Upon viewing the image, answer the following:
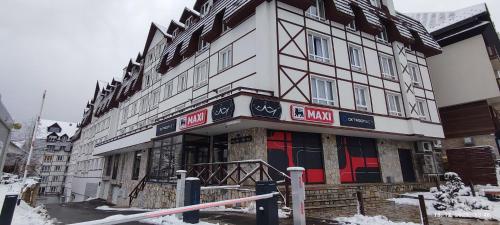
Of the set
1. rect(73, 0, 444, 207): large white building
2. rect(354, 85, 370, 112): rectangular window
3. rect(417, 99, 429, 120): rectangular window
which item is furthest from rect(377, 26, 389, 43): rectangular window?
rect(417, 99, 429, 120): rectangular window

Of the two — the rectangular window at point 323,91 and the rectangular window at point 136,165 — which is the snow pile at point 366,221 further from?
the rectangular window at point 136,165

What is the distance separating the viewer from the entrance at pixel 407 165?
20078mm

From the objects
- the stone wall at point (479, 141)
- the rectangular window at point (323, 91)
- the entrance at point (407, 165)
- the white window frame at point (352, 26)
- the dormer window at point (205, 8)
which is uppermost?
the dormer window at point (205, 8)

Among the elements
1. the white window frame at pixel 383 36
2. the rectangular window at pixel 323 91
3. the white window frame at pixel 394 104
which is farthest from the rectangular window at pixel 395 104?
the rectangular window at pixel 323 91

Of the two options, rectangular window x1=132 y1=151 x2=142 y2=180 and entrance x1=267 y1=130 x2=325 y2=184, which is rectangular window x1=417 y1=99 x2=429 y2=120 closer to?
entrance x1=267 y1=130 x2=325 y2=184

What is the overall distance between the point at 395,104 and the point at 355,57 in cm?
467

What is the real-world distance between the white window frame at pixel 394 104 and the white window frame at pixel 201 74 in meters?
13.0

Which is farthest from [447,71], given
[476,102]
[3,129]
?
[3,129]

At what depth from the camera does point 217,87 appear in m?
17.5

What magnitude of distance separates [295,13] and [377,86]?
786 cm

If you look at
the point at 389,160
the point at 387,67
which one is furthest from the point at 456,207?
the point at 387,67

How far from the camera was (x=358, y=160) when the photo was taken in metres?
17.8

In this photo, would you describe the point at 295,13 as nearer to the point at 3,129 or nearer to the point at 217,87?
the point at 217,87

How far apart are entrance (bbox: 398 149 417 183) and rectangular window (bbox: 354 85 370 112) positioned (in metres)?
5.43
